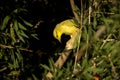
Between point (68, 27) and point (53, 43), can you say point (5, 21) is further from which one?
point (53, 43)

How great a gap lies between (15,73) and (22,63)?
99mm

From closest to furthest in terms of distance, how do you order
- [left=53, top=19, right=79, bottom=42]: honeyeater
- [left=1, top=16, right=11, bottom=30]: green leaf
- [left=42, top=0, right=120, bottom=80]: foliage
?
[left=42, top=0, right=120, bottom=80]: foliage
[left=53, top=19, right=79, bottom=42]: honeyeater
[left=1, top=16, right=11, bottom=30]: green leaf

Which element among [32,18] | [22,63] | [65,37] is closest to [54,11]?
[32,18]

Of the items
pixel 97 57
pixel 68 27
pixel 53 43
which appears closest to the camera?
pixel 97 57

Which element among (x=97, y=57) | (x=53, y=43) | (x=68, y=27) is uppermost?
(x=68, y=27)

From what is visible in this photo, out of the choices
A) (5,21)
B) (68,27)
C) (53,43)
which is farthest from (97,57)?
(53,43)

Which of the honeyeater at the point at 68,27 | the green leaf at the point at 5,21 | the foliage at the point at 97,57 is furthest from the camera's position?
the green leaf at the point at 5,21

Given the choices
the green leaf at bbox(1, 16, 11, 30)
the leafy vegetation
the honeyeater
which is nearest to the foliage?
the leafy vegetation

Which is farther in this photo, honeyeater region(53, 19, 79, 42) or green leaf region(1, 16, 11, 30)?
green leaf region(1, 16, 11, 30)

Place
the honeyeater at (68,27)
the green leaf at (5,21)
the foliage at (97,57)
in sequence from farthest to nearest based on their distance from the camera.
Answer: the green leaf at (5,21) < the honeyeater at (68,27) < the foliage at (97,57)

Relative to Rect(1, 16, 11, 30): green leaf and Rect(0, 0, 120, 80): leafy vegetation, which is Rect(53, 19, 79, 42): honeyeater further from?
Rect(1, 16, 11, 30): green leaf

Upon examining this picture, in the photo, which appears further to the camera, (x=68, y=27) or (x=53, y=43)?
(x=53, y=43)

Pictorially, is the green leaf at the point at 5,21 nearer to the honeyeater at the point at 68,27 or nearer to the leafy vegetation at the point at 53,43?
the leafy vegetation at the point at 53,43

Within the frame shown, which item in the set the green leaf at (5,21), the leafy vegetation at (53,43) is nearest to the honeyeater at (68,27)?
the leafy vegetation at (53,43)
